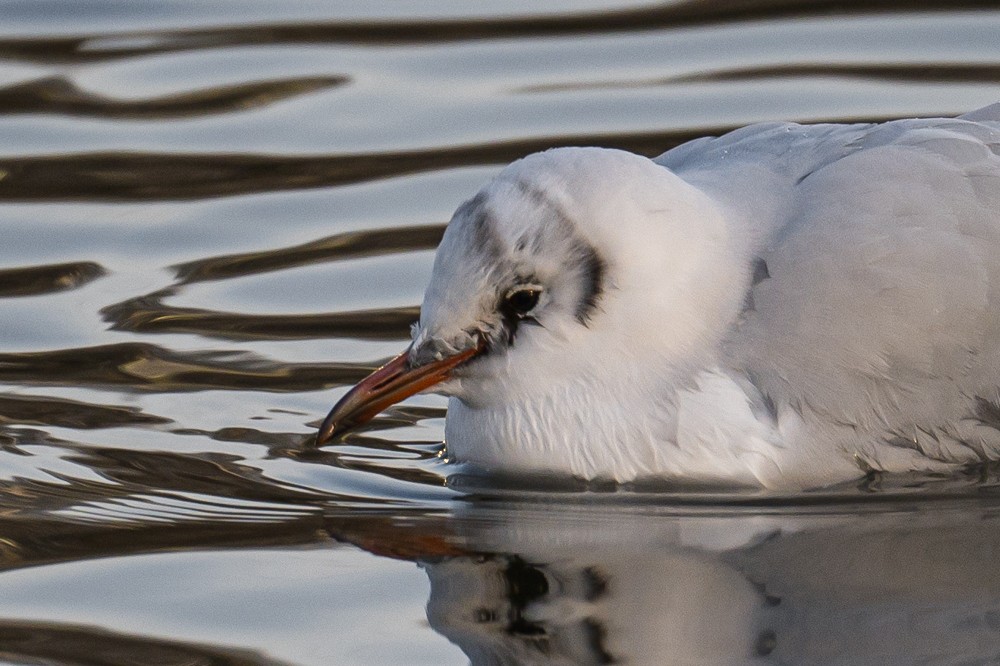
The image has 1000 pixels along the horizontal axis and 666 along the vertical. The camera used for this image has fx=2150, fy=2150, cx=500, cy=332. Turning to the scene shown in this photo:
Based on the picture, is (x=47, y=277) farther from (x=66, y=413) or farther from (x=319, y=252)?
(x=66, y=413)

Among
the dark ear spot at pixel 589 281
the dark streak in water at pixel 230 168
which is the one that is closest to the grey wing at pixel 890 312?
the dark ear spot at pixel 589 281

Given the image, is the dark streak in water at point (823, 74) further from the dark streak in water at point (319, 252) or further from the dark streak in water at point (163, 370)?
the dark streak in water at point (163, 370)

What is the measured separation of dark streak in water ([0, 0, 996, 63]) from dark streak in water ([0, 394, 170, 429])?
403 centimetres

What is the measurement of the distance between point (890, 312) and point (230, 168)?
3.87m

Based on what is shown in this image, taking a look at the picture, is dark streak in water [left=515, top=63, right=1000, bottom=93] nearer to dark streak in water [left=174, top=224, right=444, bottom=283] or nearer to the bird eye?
dark streak in water [left=174, top=224, right=444, bottom=283]

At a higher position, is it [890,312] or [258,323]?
[890,312]

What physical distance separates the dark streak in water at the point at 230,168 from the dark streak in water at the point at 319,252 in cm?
67

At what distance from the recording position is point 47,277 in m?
7.48

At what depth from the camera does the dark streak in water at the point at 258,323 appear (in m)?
6.91

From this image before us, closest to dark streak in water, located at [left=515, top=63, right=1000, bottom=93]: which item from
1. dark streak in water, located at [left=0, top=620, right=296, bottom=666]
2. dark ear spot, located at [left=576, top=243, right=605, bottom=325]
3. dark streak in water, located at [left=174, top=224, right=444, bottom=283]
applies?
dark streak in water, located at [left=174, top=224, right=444, bottom=283]

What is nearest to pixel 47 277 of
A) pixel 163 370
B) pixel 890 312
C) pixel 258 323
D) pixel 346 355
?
pixel 258 323

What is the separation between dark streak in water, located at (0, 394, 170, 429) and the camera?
614cm

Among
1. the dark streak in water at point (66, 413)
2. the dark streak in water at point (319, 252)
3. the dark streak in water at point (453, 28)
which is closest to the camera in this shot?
the dark streak in water at point (66, 413)

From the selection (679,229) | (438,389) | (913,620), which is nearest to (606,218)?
(679,229)
